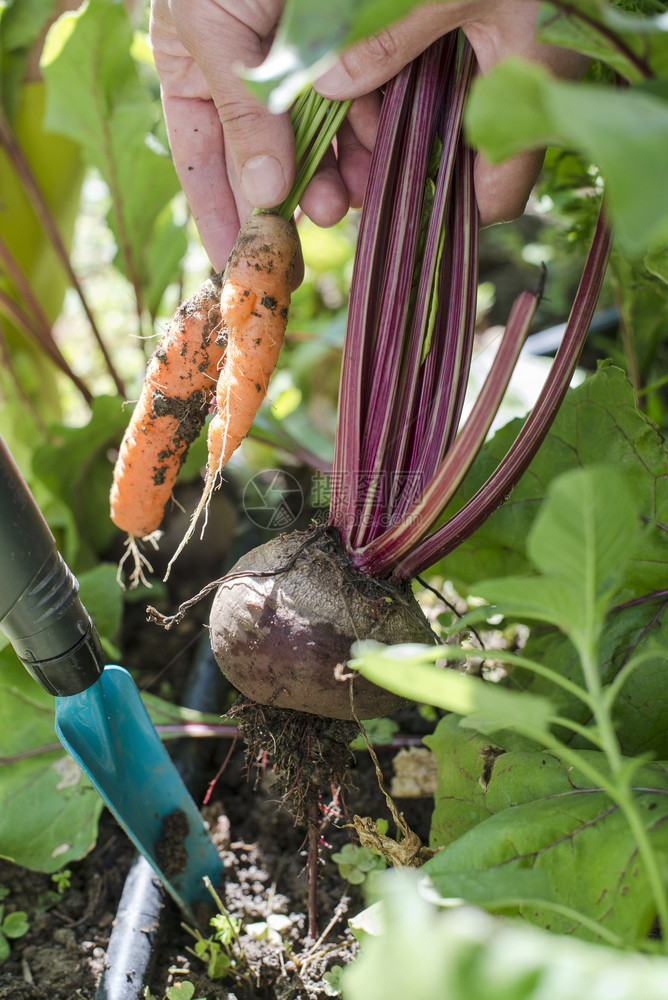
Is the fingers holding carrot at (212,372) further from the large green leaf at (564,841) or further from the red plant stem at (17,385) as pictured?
the red plant stem at (17,385)

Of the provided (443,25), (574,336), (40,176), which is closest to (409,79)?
(443,25)

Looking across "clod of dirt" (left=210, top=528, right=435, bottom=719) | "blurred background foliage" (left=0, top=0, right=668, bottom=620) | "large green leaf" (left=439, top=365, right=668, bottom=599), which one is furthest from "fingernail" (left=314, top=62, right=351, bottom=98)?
"clod of dirt" (left=210, top=528, right=435, bottom=719)

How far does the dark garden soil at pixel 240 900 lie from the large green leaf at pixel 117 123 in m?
1.30

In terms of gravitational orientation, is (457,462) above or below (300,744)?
above

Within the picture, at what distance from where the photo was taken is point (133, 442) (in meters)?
1.47

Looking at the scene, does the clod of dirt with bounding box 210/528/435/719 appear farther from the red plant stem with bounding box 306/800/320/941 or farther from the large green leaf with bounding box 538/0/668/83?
the large green leaf with bounding box 538/0/668/83

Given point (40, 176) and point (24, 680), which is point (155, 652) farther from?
point (40, 176)

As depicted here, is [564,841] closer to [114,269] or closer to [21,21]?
[114,269]

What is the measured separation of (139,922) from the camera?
1.22m

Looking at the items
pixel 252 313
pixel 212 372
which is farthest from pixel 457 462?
pixel 212 372

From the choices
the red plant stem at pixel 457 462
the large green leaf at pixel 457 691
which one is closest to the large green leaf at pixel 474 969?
the large green leaf at pixel 457 691

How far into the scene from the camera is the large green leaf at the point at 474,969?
0.40 m

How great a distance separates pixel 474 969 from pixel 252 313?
1.10 meters

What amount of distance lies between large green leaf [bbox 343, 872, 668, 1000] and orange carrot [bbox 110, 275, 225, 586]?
1.11 m
